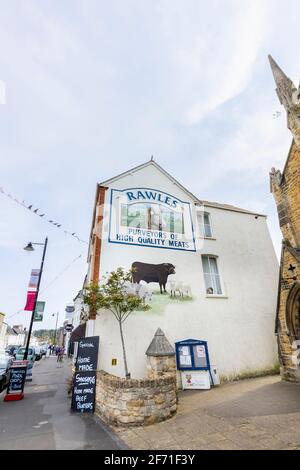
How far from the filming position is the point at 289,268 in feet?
28.6

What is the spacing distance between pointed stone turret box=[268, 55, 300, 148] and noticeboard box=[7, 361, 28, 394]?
14324 mm

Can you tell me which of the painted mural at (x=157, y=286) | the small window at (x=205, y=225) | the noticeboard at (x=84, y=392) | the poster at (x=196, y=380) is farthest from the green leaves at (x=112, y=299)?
the small window at (x=205, y=225)

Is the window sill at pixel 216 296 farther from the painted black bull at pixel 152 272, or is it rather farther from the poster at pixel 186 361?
the poster at pixel 186 361

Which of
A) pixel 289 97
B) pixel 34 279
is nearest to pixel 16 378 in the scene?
pixel 34 279

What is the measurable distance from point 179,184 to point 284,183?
233 inches

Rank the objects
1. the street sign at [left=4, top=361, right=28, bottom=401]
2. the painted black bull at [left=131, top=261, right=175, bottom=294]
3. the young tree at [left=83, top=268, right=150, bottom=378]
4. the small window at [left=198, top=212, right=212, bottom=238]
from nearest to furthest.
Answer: the young tree at [left=83, top=268, right=150, bottom=378] → the street sign at [left=4, top=361, right=28, bottom=401] → the painted black bull at [left=131, top=261, right=175, bottom=294] → the small window at [left=198, top=212, right=212, bottom=238]

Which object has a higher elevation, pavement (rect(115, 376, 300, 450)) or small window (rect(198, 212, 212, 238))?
small window (rect(198, 212, 212, 238))

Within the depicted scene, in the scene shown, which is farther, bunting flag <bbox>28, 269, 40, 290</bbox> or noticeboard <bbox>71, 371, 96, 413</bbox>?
bunting flag <bbox>28, 269, 40, 290</bbox>

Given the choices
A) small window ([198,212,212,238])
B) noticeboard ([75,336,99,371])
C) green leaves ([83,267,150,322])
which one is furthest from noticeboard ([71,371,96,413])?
small window ([198,212,212,238])

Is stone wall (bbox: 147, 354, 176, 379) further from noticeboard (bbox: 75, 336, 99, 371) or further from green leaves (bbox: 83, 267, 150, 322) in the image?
noticeboard (bbox: 75, 336, 99, 371)

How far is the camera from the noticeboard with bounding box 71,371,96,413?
24.8 ft

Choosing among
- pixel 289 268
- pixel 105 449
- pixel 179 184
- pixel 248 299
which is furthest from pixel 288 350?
pixel 179 184

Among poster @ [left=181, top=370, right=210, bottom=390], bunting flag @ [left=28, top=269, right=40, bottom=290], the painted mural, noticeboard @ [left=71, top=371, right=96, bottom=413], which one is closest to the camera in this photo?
noticeboard @ [left=71, top=371, right=96, bottom=413]

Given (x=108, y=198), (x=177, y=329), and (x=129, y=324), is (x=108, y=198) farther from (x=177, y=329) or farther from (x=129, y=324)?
(x=177, y=329)
